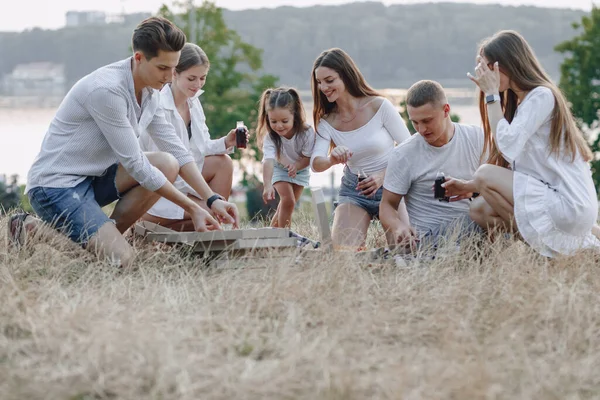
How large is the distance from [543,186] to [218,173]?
2.34 m

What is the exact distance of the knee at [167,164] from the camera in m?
5.36

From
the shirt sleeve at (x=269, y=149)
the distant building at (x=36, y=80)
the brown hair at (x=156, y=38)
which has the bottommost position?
the distant building at (x=36, y=80)

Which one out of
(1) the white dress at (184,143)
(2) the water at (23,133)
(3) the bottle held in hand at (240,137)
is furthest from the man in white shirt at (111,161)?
(2) the water at (23,133)

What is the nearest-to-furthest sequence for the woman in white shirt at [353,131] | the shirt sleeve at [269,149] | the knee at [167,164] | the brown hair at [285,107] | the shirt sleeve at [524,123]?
the shirt sleeve at [524,123]
the knee at [167,164]
the woman in white shirt at [353,131]
the brown hair at [285,107]
the shirt sleeve at [269,149]

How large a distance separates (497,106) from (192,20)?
26.9 metres

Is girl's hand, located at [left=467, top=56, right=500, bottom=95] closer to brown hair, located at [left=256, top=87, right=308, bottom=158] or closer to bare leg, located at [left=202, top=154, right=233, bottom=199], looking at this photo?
brown hair, located at [left=256, top=87, right=308, bottom=158]

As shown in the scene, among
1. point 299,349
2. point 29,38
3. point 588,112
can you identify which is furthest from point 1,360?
point 29,38

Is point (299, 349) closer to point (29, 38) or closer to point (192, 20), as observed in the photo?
point (192, 20)

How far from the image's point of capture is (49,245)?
16.7 ft

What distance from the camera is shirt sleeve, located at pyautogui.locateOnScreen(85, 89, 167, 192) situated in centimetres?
500

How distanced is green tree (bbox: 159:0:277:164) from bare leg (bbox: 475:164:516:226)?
81.6 feet

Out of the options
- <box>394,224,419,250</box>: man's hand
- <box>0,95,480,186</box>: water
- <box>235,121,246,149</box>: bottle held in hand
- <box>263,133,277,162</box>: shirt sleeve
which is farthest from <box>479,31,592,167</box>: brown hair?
<box>0,95,480,186</box>: water

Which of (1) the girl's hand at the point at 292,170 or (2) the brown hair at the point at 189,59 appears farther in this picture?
(1) the girl's hand at the point at 292,170

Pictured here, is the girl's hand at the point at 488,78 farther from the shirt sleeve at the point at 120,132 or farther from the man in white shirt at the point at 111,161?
the shirt sleeve at the point at 120,132
